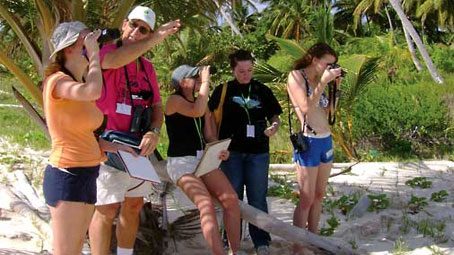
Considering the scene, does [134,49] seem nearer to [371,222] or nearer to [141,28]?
[141,28]

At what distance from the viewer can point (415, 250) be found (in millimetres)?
4914

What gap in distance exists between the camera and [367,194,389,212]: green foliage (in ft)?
19.7

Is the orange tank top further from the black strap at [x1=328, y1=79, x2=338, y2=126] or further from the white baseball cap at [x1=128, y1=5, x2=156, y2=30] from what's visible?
the black strap at [x1=328, y1=79, x2=338, y2=126]

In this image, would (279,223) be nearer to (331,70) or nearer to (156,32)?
(331,70)

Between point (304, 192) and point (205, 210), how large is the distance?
2.85 ft

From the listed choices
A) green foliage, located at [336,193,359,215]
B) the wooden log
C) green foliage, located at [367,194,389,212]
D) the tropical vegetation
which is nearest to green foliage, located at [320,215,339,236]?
green foliage, located at [336,193,359,215]

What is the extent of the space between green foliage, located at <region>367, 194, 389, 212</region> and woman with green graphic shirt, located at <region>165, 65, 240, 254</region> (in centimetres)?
203

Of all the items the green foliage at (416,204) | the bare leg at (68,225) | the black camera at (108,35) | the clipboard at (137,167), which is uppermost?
the black camera at (108,35)

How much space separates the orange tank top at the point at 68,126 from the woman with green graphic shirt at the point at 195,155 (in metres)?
1.07

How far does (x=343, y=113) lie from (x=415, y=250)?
5855 millimetres

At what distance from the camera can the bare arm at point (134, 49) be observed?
372 cm

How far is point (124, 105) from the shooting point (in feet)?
12.7

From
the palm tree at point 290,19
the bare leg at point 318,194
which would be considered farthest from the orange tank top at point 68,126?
the palm tree at point 290,19

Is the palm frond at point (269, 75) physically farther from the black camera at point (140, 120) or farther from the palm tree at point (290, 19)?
the palm tree at point (290, 19)
